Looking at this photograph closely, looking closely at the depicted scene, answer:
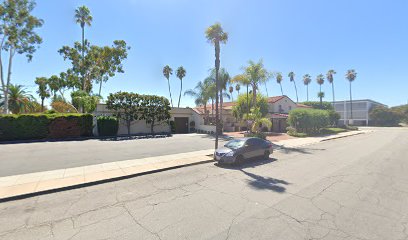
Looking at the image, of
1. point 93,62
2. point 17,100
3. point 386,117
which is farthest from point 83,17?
point 386,117

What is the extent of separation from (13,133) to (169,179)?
19.9 meters

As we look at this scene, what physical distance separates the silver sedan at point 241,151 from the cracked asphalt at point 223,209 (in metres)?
2.02

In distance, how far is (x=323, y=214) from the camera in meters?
5.51

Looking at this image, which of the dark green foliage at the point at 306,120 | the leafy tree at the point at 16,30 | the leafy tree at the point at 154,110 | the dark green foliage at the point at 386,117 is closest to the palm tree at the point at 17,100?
the leafy tree at the point at 16,30

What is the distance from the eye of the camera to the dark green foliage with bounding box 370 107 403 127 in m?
68.2

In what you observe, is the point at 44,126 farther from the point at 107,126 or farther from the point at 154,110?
the point at 154,110

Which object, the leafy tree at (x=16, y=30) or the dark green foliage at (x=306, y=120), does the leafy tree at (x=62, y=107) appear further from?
the dark green foliage at (x=306, y=120)

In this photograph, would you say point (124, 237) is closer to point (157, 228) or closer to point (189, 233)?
point (157, 228)

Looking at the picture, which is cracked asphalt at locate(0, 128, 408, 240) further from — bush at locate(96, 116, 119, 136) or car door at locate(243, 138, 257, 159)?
bush at locate(96, 116, 119, 136)

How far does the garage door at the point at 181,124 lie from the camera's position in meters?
32.8

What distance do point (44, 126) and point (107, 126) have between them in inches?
231

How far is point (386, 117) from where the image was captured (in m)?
69.2

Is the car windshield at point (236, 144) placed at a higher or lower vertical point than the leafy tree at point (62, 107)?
lower

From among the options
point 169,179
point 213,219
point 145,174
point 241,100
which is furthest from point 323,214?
point 241,100
